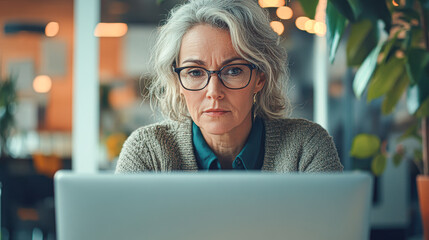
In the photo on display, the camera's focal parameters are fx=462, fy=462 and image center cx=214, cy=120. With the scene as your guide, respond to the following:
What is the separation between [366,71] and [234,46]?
719mm

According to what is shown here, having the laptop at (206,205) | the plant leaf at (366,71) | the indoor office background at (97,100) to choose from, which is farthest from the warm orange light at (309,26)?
the laptop at (206,205)

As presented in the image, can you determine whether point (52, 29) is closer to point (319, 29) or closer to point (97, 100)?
point (97, 100)

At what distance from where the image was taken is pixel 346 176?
0.69 m

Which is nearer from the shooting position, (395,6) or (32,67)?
(395,6)

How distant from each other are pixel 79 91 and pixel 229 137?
3357 mm

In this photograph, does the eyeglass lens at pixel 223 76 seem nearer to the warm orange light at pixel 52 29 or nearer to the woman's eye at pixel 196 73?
the woman's eye at pixel 196 73

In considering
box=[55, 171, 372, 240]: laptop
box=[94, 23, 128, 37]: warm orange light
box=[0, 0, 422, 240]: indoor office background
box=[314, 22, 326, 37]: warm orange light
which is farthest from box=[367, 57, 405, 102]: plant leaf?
box=[94, 23, 128, 37]: warm orange light

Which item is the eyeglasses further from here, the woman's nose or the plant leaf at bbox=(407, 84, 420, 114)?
the plant leaf at bbox=(407, 84, 420, 114)

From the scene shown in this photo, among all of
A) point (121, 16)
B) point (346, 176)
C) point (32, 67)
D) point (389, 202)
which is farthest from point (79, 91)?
point (346, 176)

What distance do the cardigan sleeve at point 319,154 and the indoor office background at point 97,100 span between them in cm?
243

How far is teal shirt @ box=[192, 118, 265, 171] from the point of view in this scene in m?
1.55

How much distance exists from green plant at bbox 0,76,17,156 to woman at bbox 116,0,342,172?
313cm

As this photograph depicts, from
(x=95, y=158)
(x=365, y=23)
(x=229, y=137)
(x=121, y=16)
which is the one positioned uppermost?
(x=121, y=16)

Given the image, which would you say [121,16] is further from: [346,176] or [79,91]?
[346,176]
